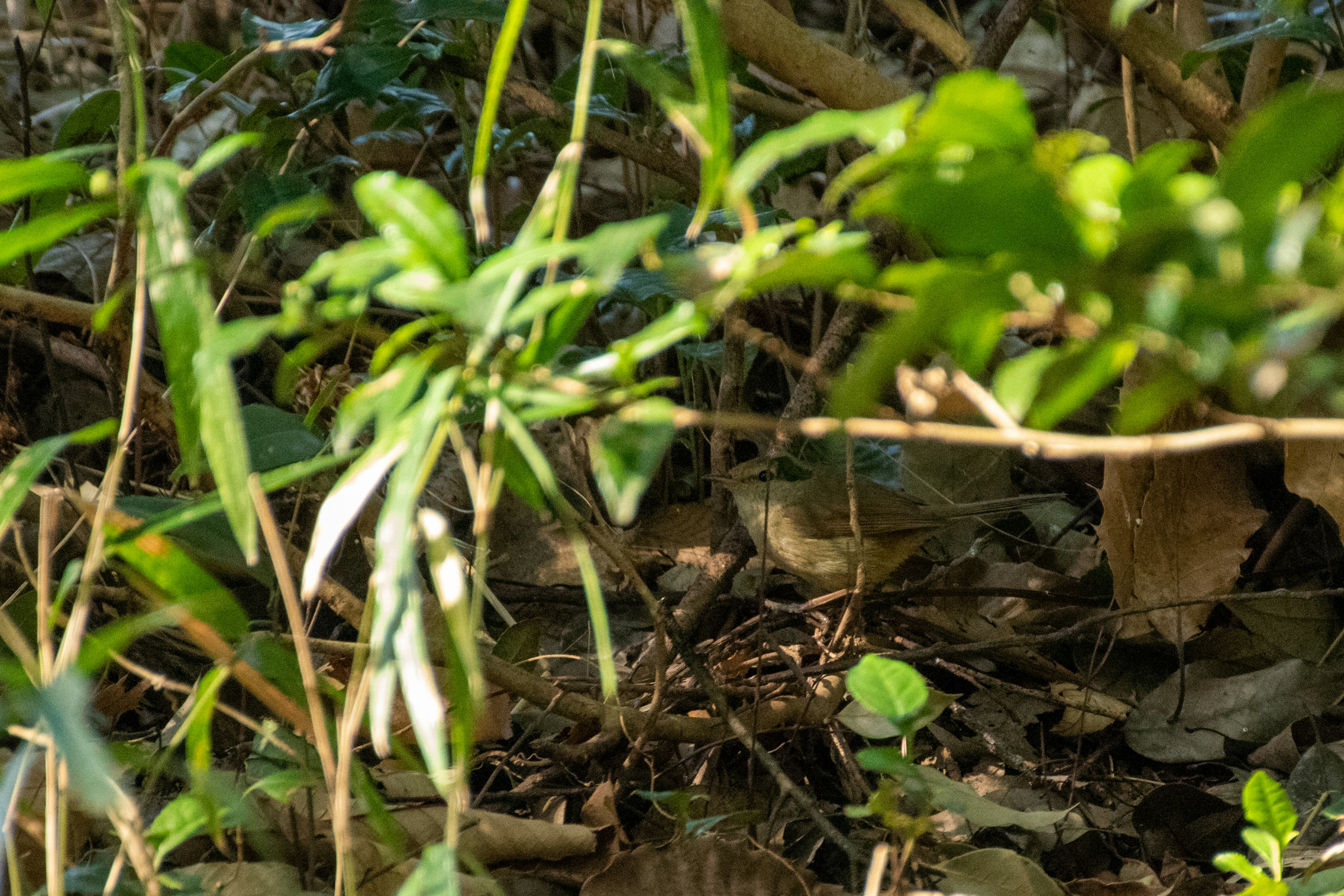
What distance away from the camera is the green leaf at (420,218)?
24.7 inches

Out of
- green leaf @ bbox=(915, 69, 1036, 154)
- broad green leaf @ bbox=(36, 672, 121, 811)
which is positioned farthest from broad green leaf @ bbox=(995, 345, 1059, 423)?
broad green leaf @ bbox=(36, 672, 121, 811)

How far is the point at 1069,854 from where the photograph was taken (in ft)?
4.97

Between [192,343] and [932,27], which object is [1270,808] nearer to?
[192,343]

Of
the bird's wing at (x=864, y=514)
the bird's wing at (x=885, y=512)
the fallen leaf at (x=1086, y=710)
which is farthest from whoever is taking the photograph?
the bird's wing at (x=864, y=514)

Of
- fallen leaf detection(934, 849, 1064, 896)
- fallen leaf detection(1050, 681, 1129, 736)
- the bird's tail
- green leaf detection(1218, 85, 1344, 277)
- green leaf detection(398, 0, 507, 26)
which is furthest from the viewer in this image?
the bird's tail

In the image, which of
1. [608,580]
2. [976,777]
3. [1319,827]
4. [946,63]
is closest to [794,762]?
[976,777]

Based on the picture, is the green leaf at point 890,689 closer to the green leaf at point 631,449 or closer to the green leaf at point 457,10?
the green leaf at point 631,449

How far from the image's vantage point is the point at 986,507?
2.71m

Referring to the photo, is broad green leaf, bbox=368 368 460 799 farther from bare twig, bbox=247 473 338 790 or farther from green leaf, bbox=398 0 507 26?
green leaf, bbox=398 0 507 26

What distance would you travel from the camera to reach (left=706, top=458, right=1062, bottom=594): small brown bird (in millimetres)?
2793

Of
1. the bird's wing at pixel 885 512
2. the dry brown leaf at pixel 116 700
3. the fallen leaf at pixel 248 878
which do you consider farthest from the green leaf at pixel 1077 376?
the bird's wing at pixel 885 512

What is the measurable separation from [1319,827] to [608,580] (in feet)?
4.93

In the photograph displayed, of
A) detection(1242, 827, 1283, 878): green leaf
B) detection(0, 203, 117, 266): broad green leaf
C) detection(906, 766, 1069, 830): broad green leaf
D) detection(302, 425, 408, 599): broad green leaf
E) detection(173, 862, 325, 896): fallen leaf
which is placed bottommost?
detection(173, 862, 325, 896): fallen leaf

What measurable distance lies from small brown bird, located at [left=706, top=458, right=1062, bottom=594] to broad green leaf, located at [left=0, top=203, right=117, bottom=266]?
73.3 inches
